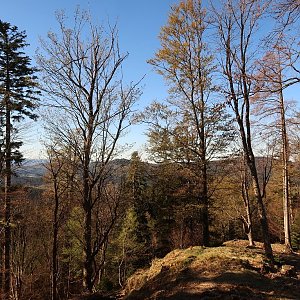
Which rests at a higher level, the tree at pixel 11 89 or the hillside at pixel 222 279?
the tree at pixel 11 89

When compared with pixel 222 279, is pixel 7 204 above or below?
above

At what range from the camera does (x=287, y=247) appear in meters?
15.0

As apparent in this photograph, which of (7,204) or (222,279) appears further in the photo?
(7,204)

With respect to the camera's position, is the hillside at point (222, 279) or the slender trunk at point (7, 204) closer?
the hillside at point (222, 279)

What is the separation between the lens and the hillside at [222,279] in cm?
698

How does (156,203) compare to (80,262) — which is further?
(156,203)

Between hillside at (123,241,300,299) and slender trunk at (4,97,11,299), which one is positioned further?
slender trunk at (4,97,11,299)

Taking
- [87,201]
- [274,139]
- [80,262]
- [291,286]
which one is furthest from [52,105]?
[80,262]

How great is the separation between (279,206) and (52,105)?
32172 millimetres

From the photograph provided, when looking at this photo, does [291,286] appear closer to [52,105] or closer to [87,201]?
[87,201]

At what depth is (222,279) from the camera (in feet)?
26.0

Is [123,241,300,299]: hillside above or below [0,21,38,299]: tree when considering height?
below

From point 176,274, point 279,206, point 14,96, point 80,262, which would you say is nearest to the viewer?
point 176,274

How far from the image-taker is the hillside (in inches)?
275
